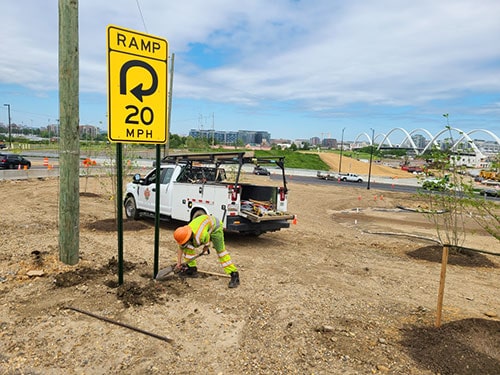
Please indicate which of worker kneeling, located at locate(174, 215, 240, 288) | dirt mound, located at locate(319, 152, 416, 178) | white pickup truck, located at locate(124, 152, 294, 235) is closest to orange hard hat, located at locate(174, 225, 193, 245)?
worker kneeling, located at locate(174, 215, 240, 288)

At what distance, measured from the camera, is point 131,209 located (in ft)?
40.1

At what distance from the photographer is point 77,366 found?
3791 millimetres

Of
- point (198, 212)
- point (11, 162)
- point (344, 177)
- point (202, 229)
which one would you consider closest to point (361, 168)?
point (344, 177)

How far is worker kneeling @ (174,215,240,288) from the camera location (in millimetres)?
5914

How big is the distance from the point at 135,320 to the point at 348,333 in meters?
2.53

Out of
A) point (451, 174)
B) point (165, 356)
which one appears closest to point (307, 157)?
point (451, 174)

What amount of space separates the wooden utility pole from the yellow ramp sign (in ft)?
4.13

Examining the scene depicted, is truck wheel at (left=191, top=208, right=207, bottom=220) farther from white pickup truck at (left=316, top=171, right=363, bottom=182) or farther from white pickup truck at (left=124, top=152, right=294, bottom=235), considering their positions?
white pickup truck at (left=316, top=171, right=363, bottom=182)

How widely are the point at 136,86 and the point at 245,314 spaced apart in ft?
11.0

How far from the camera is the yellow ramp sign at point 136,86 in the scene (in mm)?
5090

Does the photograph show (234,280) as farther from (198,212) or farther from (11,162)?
(11,162)

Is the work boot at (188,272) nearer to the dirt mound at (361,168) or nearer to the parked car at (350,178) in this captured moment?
the parked car at (350,178)

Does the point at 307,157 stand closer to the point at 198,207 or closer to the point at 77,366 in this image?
the point at 198,207

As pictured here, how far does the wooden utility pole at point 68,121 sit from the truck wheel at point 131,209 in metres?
5.76
